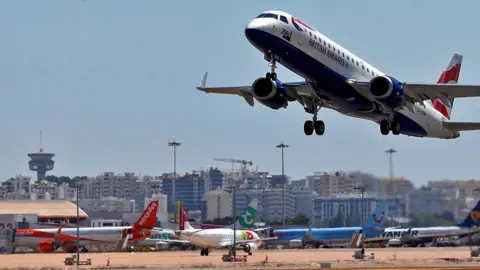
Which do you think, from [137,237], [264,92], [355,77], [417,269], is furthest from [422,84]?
[137,237]

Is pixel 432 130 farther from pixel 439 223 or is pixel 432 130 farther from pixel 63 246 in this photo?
pixel 63 246

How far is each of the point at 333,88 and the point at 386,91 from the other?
11.5 feet

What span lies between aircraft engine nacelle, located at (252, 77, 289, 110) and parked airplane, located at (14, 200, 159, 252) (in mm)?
69097

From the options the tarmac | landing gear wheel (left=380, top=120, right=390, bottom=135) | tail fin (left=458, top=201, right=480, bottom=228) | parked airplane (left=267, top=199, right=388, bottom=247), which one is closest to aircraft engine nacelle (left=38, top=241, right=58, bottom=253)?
the tarmac

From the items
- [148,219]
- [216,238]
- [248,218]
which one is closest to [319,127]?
[216,238]

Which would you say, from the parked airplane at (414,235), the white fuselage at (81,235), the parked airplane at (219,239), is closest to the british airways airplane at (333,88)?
the parked airplane at (219,239)

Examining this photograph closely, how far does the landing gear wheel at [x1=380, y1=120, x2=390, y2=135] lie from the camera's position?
210 ft

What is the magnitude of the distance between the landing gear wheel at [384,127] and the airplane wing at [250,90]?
5.84 metres

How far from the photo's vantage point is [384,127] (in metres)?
64.1

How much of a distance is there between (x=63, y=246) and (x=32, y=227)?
27907 mm

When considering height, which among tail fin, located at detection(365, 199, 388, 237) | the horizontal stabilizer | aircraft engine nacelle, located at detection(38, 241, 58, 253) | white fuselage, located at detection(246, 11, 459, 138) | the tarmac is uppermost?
white fuselage, located at detection(246, 11, 459, 138)

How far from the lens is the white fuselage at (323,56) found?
53812mm

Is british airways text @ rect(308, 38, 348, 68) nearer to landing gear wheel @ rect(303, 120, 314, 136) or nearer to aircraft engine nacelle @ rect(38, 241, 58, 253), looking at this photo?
landing gear wheel @ rect(303, 120, 314, 136)

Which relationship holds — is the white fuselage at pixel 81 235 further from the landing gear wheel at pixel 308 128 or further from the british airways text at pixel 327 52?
the british airways text at pixel 327 52
